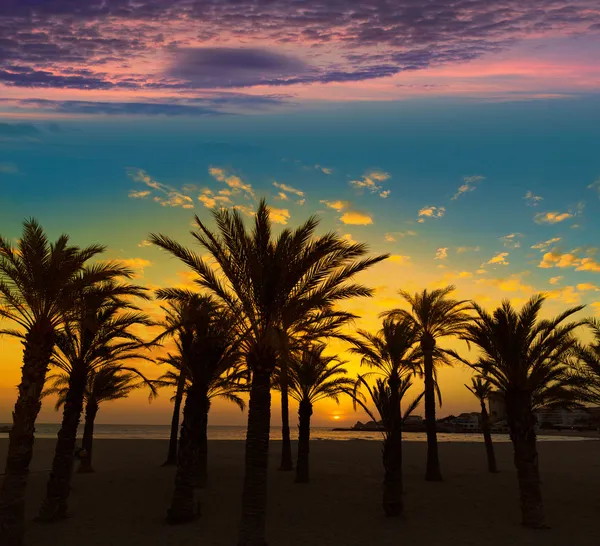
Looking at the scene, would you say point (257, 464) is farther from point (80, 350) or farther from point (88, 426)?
point (88, 426)

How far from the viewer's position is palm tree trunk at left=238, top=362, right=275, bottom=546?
560 inches

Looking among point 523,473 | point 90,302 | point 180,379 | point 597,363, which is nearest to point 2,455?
point 180,379

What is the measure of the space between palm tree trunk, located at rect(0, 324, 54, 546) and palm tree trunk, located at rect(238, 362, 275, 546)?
239 inches

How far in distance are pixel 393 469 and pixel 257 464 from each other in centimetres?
636

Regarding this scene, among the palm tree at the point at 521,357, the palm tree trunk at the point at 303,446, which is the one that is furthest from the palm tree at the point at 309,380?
the palm tree at the point at 521,357

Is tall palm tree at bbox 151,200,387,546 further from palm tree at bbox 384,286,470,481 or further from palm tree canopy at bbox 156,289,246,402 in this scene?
palm tree at bbox 384,286,470,481

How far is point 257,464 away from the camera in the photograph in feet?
48.1

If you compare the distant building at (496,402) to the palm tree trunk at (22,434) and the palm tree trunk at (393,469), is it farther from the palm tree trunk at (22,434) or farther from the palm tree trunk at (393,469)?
the palm tree trunk at (22,434)

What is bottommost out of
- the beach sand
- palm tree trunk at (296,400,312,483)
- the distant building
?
the beach sand

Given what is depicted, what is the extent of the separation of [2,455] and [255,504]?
30964 mm

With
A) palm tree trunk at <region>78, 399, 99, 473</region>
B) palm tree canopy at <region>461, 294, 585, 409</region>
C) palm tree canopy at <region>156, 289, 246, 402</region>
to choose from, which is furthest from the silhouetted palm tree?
palm tree trunk at <region>78, 399, 99, 473</region>

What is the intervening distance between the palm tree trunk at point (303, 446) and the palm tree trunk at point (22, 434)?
13021 mm

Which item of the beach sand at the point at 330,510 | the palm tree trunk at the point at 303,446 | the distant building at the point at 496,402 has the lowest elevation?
the beach sand at the point at 330,510

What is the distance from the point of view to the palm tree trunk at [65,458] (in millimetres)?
17547
